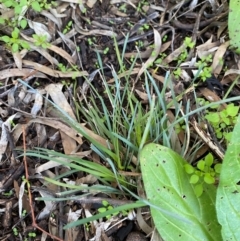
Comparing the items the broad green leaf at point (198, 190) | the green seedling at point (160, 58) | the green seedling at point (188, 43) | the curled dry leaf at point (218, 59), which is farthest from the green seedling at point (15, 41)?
the broad green leaf at point (198, 190)

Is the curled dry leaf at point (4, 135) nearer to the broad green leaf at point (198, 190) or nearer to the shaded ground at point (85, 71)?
the shaded ground at point (85, 71)

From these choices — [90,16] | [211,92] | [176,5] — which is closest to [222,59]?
[211,92]

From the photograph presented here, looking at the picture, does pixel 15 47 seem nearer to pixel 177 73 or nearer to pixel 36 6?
pixel 36 6

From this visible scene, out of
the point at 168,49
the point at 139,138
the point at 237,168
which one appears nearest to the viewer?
the point at 237,168

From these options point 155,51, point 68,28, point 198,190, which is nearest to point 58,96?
point 68,28

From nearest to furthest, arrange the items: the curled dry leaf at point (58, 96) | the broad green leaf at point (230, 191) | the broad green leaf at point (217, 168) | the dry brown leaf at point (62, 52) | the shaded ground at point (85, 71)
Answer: the broad green leaf at point (230, 191)
the broad green leaf at point (217, 168)
the shaded ground at point (85, 71)
the curled dry leaf at point (58, 96)
the dry brown leaf at point (62, 52)

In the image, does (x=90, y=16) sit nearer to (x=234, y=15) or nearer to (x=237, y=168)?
(x=234, y=15)

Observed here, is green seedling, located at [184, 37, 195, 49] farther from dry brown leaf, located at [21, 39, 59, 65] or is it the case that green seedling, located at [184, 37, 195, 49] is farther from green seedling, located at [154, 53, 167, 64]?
dry brown leaf, located at [21, 39, 59, 65]
